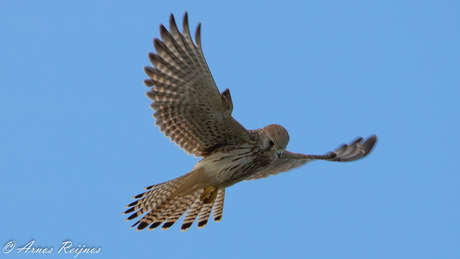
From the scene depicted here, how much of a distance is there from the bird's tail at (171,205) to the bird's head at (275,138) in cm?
101

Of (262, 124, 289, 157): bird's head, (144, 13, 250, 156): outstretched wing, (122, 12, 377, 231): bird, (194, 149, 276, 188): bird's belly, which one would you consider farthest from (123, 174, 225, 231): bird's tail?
(262, 124, 289, 157): bird's head

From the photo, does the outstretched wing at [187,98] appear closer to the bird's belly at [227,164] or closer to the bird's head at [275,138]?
the bird's belly at [227,164]

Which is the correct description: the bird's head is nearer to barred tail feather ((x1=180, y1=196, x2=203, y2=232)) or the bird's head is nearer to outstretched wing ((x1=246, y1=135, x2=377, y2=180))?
outstretched wing ((x1=246, y1=135, x2=377, y2=180))

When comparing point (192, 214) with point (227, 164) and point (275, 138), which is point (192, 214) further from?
point (275, 138)

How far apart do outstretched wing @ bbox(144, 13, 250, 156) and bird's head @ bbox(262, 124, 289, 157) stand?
0.33m

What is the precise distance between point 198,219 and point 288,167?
1.86 meters

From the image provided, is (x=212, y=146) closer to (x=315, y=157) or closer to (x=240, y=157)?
(x=240, y=157)

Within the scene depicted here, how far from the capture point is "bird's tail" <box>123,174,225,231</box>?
8180mm

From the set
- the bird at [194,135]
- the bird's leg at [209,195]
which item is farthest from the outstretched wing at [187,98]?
the bird's leg at [209,195]

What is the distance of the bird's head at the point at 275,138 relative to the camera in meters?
8.22

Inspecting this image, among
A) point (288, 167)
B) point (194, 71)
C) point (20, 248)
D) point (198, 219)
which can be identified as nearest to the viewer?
point (194, 71)

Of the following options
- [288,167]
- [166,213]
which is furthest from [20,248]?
[288,167]

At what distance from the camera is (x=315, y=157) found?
31.1 feet

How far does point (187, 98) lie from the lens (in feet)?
24.7
